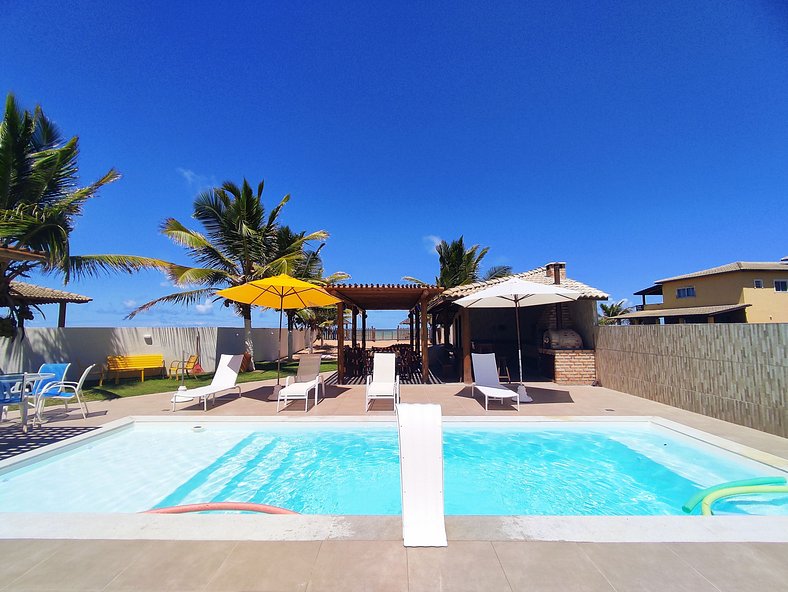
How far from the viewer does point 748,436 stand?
17.3ft

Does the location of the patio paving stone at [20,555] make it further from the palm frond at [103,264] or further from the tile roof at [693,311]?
the tile roof at [693,311]

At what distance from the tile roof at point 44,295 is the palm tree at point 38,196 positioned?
5748 mm

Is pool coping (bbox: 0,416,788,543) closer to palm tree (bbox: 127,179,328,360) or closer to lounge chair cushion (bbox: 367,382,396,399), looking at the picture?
lounge chair cushion (bbox: 367,382,396,399)

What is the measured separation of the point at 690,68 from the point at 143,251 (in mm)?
20243

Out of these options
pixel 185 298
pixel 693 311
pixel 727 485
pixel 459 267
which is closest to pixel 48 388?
pixel 185 298

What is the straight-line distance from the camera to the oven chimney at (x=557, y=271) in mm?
11734

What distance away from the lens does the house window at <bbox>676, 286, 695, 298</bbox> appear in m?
28.0

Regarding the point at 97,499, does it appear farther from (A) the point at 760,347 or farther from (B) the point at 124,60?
(B) the point at 124,60

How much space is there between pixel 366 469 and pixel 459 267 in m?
22.7

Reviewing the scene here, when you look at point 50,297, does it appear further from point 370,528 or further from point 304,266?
point 370,528

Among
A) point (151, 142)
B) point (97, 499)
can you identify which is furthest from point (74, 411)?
point (151, 142)

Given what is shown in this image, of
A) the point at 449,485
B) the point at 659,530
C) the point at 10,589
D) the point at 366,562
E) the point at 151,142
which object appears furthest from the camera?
the point at 151,142

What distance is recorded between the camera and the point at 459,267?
26531mm

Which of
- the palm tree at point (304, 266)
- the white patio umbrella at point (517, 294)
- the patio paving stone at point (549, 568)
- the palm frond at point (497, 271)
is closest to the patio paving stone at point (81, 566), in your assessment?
the patio paving stone at point (549, 568)
